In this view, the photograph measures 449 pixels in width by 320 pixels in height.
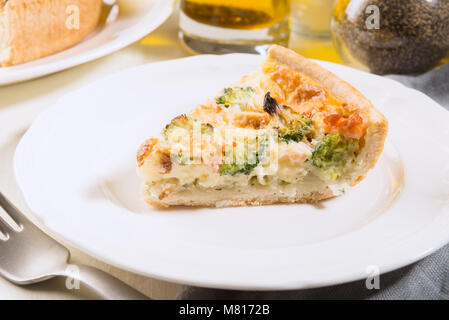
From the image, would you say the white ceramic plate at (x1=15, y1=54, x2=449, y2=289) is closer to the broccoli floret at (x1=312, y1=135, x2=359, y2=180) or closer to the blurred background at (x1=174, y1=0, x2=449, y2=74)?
the broccoli floret at (x1=312, y1=135, x2=359, y2=180)

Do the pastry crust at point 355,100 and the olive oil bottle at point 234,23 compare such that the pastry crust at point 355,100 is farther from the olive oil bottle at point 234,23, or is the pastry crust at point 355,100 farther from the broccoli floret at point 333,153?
the olive oil bottle at point 234,23

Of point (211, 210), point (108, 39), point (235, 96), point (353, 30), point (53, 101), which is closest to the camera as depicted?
point (211, 210)

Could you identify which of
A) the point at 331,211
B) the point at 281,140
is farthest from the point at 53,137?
the point at 331,211

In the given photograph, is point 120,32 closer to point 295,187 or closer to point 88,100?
point 88,100

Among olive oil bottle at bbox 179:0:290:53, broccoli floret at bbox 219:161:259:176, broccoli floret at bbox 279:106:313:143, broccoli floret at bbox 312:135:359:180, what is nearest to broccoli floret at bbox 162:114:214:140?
broccoli floret at bbox 219:161:259:176

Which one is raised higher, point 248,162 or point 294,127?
point 294,127

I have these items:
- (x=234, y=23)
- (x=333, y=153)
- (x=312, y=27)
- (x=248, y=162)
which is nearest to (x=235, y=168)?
(x=248, y=162)

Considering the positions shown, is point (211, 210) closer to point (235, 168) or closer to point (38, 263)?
point (235, 168)
